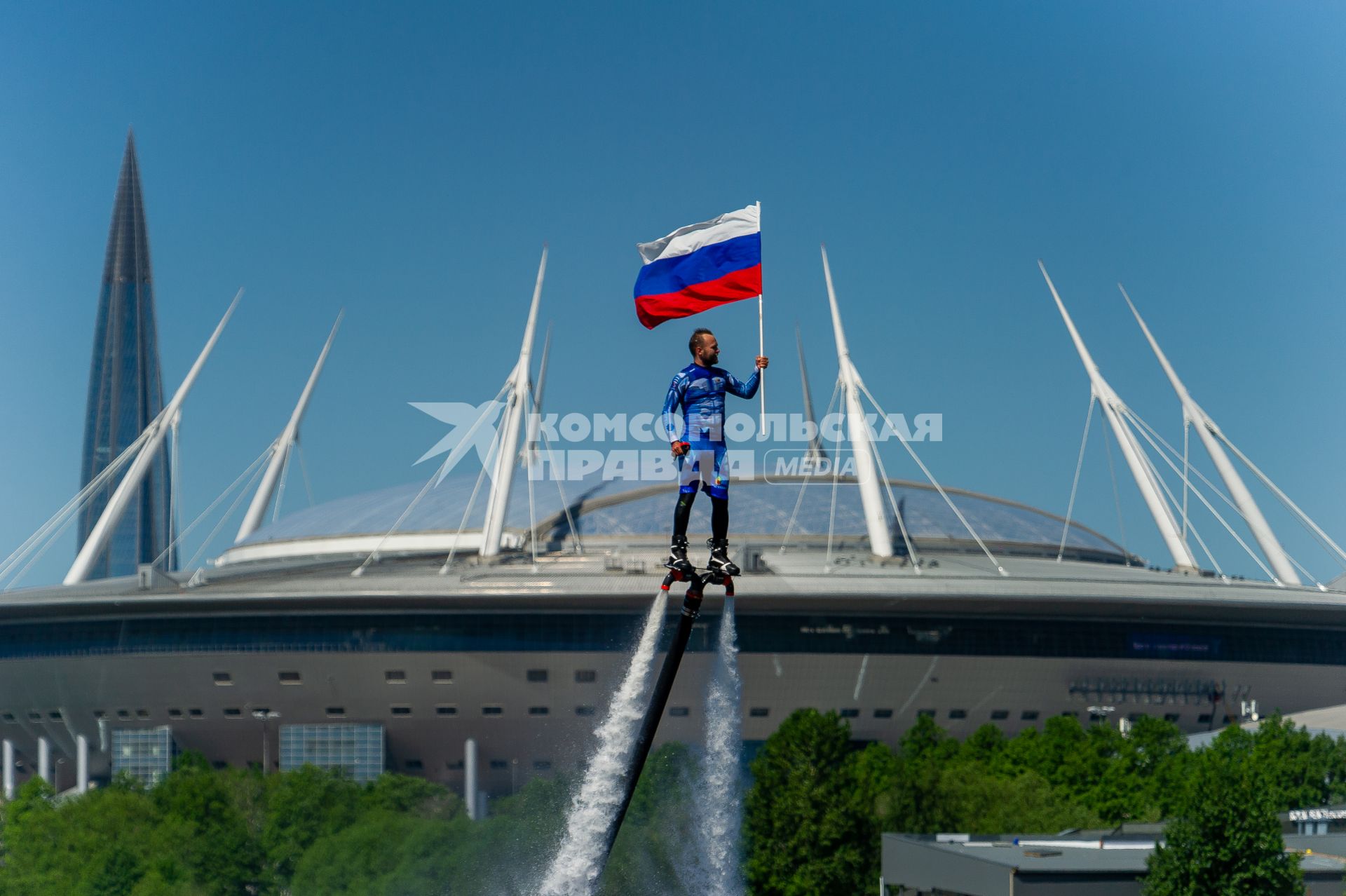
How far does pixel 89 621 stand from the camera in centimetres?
9794

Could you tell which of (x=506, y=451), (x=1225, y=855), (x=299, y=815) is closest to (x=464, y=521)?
(x=506, y=451)

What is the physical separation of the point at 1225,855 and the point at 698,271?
3391cm

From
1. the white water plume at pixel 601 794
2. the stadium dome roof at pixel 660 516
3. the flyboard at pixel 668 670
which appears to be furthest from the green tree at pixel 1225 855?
the stadium dome roof at pixel 660 516

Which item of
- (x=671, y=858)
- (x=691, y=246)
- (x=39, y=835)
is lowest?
(x=39, y=835)

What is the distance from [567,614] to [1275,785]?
36.5 meters

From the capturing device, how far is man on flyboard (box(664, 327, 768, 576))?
1875 cm

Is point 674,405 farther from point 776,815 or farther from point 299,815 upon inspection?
point 299,815

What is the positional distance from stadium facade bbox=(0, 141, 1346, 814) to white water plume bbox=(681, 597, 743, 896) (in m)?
64.2

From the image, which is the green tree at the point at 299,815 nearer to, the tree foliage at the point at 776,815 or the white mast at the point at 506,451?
the tree foliage at the point at 776,815

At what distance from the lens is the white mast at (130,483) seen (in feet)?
356

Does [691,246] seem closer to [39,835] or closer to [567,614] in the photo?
[39,835]

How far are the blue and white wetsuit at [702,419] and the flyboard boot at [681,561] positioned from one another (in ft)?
1.78

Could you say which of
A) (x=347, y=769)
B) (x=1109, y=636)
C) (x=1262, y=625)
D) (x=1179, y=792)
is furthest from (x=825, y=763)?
(x=1262, y=625)

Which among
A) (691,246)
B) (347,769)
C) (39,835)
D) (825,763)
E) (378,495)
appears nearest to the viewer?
(691,246)
